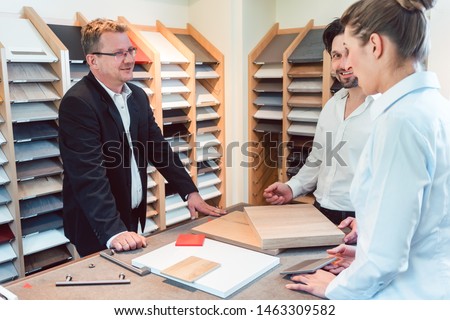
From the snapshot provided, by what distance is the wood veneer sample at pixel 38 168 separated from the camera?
2.84 meters

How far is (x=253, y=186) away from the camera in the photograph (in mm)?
4285

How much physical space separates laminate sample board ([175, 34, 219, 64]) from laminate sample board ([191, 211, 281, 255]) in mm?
2202

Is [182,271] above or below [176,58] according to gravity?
below

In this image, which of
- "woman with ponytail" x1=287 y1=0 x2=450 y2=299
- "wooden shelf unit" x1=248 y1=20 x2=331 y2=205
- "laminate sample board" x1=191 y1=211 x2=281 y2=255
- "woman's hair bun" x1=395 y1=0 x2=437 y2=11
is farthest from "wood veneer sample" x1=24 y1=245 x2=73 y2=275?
"woman's hair bun" x1=395 y1=0 x2=437 y2=11

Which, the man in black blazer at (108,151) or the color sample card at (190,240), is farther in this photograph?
the man in black blazer at (108,151)

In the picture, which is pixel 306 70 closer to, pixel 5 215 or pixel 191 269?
pixel 5 215

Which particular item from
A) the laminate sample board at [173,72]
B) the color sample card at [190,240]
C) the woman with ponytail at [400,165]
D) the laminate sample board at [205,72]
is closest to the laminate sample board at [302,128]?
the laminate sample board at [205,72]

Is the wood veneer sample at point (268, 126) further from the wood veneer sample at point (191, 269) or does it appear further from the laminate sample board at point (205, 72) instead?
the wood veneer sample at point (191, 269)

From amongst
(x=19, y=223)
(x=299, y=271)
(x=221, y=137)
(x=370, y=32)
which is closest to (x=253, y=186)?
(x=221, y=137)

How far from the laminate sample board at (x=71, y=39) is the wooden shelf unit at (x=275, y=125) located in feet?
5.08

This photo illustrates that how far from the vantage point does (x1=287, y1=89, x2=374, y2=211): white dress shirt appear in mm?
2186

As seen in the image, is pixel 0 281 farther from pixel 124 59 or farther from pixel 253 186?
pixel 253 186

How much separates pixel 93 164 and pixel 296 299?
3.64 ft

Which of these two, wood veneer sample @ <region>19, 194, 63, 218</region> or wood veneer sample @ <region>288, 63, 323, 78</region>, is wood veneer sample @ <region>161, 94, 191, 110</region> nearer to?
wood veneer sample @ <region>288, 63, 323, 78</region>
